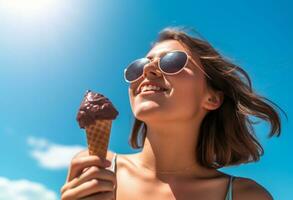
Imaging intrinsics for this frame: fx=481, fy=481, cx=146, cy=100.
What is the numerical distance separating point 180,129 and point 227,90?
4.02ft

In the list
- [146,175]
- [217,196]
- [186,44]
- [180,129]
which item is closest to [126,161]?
[146,175]

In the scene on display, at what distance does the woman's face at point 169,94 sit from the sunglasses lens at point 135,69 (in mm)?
101

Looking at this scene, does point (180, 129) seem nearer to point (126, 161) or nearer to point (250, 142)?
point (126, 161)

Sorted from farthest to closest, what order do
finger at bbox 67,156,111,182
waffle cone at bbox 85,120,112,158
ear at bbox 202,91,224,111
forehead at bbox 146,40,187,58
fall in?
ear at bbox 202,91,224,111, forehead at bbox 146,40,187,58, waffle cone at bbox 85,120,112,158, finger at bbox 67,156,111,182

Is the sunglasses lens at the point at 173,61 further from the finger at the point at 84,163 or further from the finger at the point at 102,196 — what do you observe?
the finger at the point at 102,196

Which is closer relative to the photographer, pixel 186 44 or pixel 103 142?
pixel 103 142

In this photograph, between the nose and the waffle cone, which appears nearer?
the waffle cone

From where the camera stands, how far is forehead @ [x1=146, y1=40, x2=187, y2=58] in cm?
641

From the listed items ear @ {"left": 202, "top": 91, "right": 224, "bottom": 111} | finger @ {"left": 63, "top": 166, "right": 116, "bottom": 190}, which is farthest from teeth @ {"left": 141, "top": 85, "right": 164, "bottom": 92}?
finger @ {"left": 63, "top": 166, "right": 116, "bottom": 190}

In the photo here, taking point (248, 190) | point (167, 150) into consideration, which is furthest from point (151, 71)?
point (248, 190)

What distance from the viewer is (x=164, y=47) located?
6.57 metres

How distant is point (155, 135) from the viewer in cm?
603

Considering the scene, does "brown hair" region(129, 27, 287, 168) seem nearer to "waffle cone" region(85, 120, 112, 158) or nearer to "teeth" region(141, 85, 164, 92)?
"teeth" region(141, 85, 164, 92)

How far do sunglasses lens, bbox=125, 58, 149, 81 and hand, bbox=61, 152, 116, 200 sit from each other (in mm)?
2594
